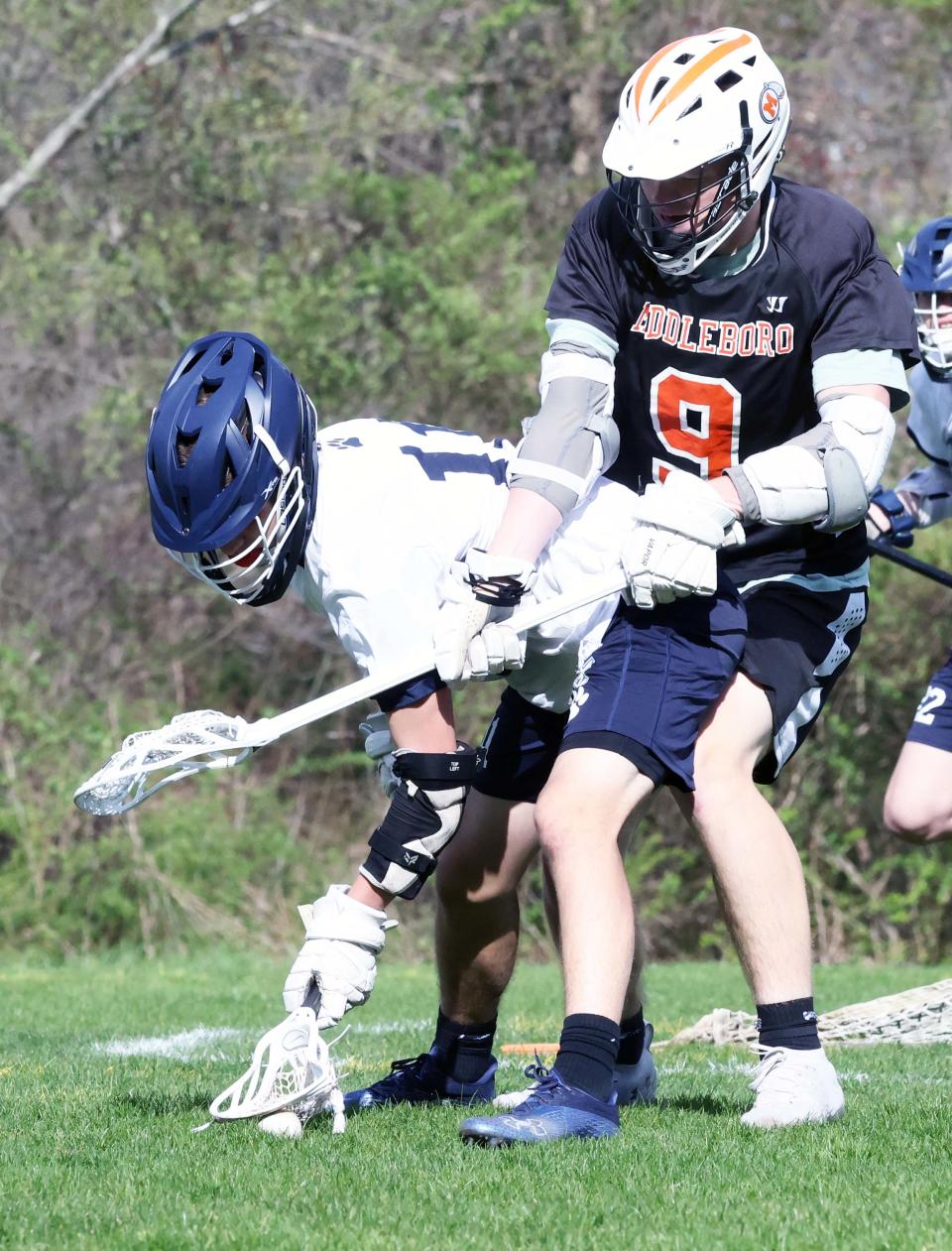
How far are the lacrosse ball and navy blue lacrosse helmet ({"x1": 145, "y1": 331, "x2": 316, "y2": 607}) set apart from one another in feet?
3.55

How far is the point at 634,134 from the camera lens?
3838 millimetres

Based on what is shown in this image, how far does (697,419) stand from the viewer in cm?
406

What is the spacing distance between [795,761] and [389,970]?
3.20 metres

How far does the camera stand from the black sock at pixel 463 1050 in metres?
4.10

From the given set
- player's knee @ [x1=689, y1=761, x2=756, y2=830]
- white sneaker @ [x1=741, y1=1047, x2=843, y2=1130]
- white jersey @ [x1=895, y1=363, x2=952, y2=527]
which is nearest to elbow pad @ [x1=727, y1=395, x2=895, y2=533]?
player's knee @ [x1=689, y1=761, x2=756, y2=830]

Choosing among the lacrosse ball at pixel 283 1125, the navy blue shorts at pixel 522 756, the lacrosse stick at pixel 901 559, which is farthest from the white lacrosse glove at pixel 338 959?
the lacrosse stick at pixel 901 559

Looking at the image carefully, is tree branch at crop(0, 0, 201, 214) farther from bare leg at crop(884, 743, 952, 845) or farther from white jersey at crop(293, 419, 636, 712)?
white jersey at crop(293, 419, 636, 712)

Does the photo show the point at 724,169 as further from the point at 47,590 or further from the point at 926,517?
the point at 47,590

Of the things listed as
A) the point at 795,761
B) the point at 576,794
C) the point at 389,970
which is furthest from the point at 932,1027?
the point at 795,761

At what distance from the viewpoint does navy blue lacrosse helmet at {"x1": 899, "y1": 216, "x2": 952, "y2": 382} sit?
542 cm

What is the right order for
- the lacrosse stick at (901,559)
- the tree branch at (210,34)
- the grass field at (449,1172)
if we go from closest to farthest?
1. the grass field at (449,1172)
2. the lacrosse stick at (901,559)
3. the tree branch at (210,34)

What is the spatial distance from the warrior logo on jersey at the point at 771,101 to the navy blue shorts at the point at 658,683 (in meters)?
1.12

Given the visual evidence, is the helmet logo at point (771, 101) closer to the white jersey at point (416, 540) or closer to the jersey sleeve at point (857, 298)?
the jersey sleeve at point (857, 298)

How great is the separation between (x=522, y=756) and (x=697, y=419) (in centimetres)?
92
